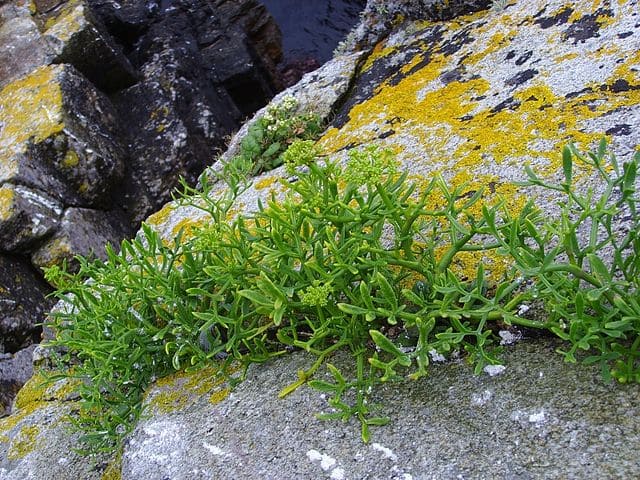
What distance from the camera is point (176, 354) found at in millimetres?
2691

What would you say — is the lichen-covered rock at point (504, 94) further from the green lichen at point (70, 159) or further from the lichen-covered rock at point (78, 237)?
the green lichen at point (70, 159)

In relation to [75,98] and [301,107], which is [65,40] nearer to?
[75,98]

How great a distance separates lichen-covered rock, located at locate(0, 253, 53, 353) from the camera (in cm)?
543

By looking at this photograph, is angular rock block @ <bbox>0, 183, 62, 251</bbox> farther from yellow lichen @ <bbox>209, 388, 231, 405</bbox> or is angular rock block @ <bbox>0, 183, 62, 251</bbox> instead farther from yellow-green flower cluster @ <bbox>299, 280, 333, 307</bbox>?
yellow-green flower cluster @ <bbox>299, 280, 333, 307</bbox>

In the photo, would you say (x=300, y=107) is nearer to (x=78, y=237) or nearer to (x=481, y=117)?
(x=481, y=117)

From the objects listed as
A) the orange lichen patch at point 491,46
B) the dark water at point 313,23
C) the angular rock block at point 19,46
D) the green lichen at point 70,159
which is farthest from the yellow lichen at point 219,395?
the dark water at point 313,23

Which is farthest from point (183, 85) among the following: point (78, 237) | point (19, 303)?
point (19, 303)

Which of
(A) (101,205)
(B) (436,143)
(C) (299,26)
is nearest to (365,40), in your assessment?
(B) (436,143)

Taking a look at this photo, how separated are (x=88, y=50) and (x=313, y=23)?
16.1 ft

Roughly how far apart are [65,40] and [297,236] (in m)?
5.91

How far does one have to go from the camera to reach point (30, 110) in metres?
6.23

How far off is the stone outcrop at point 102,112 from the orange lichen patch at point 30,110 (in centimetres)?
1

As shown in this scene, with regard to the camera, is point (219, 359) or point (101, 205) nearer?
point (219, 359)

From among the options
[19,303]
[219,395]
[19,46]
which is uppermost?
[19,46]
